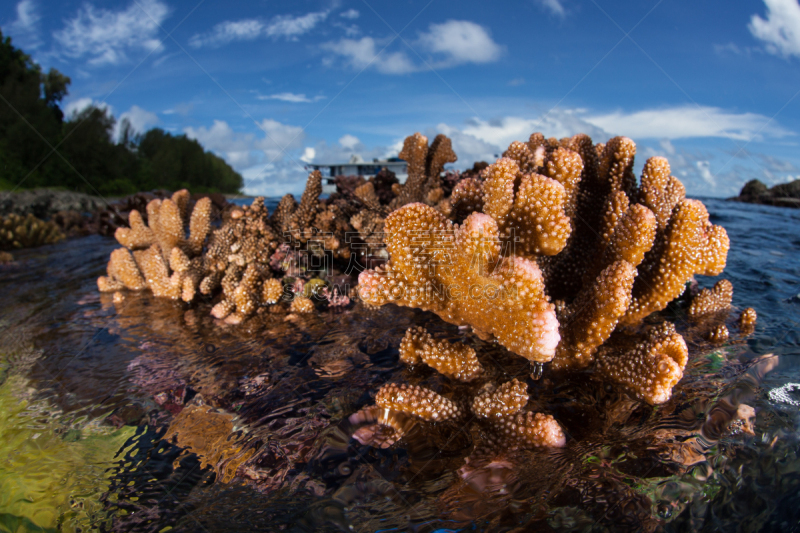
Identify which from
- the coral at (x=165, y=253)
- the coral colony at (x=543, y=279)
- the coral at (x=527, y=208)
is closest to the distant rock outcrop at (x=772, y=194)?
the coral colony at (x=543, y=279)

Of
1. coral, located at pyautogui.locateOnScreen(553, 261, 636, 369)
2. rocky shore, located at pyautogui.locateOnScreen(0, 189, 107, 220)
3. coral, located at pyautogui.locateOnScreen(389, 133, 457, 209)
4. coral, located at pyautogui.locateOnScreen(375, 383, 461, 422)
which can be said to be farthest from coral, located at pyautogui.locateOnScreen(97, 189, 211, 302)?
rocky shore, located at pyautogui.locateOnScreen(0, 189, 107, 220)

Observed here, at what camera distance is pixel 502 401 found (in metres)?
1.82

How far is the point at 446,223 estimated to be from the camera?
72.9 inches

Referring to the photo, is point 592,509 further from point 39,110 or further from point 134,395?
point 39,110

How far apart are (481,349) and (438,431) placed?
825 millimetres

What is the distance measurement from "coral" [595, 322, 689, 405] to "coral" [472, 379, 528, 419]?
54cm

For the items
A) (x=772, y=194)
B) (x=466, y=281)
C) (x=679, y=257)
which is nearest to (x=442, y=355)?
(x=466, y=281)

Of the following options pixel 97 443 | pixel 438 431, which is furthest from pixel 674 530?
pixel 97 443

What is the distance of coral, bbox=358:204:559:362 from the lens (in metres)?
1.65

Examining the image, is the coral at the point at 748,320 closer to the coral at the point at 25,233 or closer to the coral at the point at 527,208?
the coral at the point at 527,208

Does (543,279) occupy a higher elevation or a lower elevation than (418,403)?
higher

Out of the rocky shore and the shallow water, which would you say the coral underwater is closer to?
the shallow water

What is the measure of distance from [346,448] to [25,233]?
11100 millimetres

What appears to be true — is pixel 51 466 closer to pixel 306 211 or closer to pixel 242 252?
pixel 242 252
